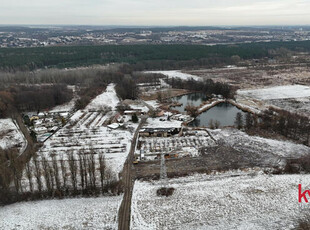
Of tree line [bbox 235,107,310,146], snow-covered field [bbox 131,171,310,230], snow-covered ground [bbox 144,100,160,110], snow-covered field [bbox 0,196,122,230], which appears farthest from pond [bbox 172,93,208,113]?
snow-covered field [bbox 0,196,122,230]

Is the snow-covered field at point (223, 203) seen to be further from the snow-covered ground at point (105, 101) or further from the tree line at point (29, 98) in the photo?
the tree line at point (29, 98)

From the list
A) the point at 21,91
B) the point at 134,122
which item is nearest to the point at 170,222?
the point at 134,122

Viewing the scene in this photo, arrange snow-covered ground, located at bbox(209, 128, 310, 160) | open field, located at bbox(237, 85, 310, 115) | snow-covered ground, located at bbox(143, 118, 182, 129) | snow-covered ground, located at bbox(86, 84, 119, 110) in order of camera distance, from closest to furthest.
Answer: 1. snow-covered ground, located at bbox(209, 128, 310, 160)
2. snow-covered ground, located at bbox(143, 118, 182, 129)
3. open field, located at bbox(237, 85, 310, 115)
4. snow-covered ground, located at bbox(86, 84, 119, 110)

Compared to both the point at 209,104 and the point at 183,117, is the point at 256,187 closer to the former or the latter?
the point at 183,117

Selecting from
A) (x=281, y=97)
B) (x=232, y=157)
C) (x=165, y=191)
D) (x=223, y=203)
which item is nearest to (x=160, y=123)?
(x=232, y=157)

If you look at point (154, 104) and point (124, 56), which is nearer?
point (154, 104)

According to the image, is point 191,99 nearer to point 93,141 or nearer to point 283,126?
point 283,126

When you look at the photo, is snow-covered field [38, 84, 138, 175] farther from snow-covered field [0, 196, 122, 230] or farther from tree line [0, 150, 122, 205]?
snow-covered field [0, 196, 122, 230]
